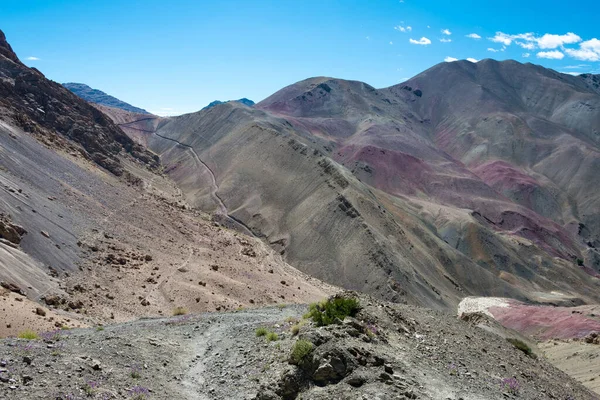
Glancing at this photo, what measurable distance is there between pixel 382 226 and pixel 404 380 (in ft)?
144

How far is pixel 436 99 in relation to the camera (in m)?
171

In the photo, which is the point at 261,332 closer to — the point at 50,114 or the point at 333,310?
the point at 333,310

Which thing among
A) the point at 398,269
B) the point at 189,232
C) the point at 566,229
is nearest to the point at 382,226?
the point at 398,269

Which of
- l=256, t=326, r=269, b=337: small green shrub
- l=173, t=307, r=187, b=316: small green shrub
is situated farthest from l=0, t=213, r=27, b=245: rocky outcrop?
l=256, t=326, r=269, b=337: small green shrub

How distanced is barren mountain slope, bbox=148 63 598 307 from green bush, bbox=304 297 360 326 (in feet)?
93.7

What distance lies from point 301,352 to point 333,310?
2373 millimetres

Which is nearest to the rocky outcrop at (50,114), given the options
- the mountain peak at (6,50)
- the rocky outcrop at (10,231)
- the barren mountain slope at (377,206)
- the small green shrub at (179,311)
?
the mountain peak at (6,50)

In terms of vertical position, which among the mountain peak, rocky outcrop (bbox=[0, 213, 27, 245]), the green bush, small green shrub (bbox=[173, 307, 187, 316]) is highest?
the mountain peak

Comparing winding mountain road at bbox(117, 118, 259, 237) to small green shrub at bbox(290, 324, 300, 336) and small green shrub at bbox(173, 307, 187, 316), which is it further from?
small green shrub at bbox(290, 324, 300, 336)

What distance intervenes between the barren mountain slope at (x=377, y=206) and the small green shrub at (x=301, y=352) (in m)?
31.3

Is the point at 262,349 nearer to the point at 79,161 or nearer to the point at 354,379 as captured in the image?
the point at 354,379

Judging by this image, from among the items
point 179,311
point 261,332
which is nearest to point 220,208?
point 179,311

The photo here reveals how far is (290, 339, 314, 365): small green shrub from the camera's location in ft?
38.1

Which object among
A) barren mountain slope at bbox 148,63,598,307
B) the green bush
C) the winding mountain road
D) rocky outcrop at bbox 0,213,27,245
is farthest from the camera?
the winding mountain road
